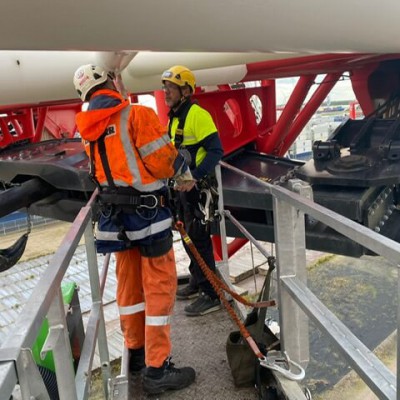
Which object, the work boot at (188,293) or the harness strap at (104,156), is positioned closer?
the harness strap at (104,156)

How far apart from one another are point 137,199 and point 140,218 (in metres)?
0.11

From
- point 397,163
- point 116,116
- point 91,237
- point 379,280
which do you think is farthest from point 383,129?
point 379,280

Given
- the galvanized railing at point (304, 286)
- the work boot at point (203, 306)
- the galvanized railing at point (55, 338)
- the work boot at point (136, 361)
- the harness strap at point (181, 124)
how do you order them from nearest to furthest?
the galvanized railing at point (55, 338), the galvanized railing at point (304, 286), the work boot at point (136, 361), the harness strap at point (181, 124), the work boot at point (203, 306)

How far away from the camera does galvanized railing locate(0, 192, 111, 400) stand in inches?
35.5

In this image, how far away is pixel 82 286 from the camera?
9.71 m

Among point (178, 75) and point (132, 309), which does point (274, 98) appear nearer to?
point (178, 75)

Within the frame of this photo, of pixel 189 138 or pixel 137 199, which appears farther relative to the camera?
pixel 189 138

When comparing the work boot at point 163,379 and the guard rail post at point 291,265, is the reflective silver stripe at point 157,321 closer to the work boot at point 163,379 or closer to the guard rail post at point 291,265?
the work boot at point 163,379

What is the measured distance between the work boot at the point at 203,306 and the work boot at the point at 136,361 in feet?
2.33

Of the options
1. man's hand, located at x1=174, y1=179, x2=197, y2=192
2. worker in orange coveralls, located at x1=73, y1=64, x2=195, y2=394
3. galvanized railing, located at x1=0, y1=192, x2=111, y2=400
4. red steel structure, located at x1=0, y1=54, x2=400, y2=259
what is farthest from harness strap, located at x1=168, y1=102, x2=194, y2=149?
galvanized railing, located at x1=0, y1=192, x2=111, y2=400

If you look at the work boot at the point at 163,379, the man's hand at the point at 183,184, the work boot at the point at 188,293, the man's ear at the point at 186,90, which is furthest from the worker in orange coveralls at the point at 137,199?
the work boot at the point at 188,293

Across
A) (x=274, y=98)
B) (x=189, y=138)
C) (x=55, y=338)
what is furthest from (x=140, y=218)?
(x=274, y=98)

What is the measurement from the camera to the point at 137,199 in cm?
237

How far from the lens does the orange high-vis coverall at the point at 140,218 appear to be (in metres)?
2.27
